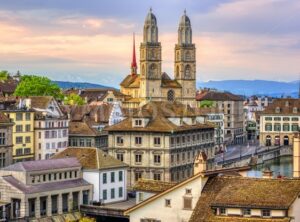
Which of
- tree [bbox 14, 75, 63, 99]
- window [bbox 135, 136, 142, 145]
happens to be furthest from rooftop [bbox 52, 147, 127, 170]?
tree [bbox 14, 75, 63, 99]

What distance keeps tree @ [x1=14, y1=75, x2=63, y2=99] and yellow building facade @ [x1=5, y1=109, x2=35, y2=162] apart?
3888cm

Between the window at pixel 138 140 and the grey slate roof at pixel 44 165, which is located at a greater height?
the window at pixel 138 140

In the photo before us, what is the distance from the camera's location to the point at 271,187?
147 ft

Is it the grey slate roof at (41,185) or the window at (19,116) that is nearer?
the grey slate roof at (41,185)

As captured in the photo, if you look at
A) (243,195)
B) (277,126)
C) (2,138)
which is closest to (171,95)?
(277,126)

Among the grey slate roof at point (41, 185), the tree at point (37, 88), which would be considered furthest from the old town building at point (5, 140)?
the tree at point (37, 88)

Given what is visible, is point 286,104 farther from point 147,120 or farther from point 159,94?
point 147,120

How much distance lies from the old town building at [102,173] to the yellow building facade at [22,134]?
1798cm

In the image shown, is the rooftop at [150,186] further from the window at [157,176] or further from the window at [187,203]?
the window at [157,176]

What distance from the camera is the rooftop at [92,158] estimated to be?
7931 centimetres

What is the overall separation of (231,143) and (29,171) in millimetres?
121944

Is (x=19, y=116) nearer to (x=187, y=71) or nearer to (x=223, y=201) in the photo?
(x=223, y=201)

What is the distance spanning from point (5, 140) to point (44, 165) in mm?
20481

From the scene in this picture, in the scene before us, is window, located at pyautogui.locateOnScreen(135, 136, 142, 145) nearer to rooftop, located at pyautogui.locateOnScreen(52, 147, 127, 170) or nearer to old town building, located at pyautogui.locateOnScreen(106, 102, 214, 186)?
old town building, located at pyautogui.locateOnScreen(106, 102, 214, 186)
